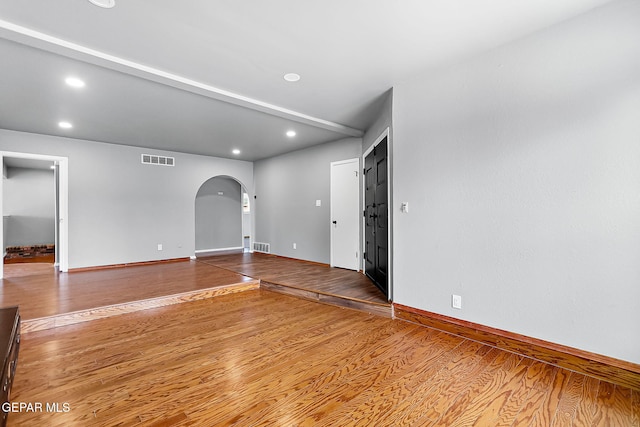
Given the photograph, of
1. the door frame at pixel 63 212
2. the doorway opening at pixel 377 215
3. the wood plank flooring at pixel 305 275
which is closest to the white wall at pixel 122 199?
the door frame at pixel 63 212

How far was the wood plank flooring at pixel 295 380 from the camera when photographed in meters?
1.67

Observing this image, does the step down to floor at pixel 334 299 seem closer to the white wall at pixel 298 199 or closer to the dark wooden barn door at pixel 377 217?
the dark wooden barn door at pixel 377 217

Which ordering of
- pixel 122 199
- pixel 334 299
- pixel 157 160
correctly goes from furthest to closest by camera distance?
1. pixel 157 160
2. pixel 122 199
3. pixel 334 299

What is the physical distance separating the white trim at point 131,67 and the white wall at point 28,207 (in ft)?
25.7

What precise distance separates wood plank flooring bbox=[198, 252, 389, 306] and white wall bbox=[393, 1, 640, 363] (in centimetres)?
93

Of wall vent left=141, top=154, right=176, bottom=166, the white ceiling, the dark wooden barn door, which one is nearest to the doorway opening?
the dark wooden barn door

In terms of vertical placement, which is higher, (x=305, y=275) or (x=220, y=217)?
(x=220, y=217)

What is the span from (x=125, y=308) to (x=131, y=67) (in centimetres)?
268

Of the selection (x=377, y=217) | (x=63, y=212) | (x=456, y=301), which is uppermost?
(x=63, y=212)

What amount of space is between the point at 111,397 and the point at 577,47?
408 cm

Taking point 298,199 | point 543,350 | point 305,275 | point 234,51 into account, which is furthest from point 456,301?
point 298,199

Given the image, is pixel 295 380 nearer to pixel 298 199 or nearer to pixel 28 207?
pixel 298 199

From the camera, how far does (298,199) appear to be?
653 centimetres

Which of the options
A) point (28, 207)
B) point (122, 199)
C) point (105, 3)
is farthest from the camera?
point (28, 207)
